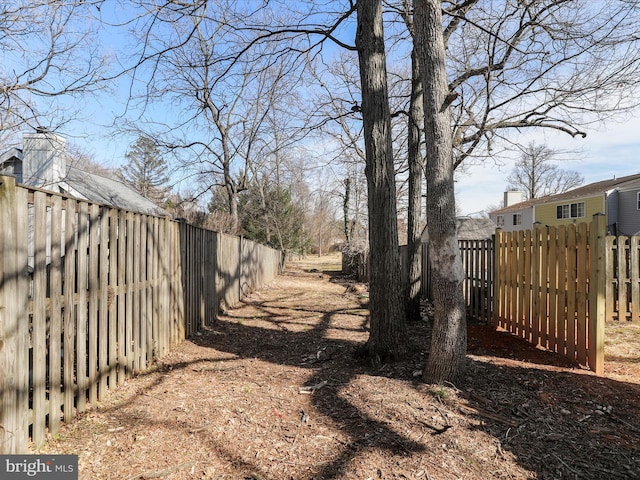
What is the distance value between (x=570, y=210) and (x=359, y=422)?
28.4 meters

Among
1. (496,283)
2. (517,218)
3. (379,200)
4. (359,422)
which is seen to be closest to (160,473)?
(359,422)

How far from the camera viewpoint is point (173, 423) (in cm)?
293

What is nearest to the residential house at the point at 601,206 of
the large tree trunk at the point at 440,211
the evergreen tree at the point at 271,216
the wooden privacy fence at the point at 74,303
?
the evergreen tree at the point at 271,216

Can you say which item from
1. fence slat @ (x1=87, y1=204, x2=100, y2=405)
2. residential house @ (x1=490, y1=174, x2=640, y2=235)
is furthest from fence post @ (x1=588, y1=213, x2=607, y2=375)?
Result: residential house @ (x1=490, y1=174, x2=640, y2=235)

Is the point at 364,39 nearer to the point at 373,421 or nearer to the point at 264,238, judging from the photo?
the point at 373,421

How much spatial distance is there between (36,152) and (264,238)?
2064cm

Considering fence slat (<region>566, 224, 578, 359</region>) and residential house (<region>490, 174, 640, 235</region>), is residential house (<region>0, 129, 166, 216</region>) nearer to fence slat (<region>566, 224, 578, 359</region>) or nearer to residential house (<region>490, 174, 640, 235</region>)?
fence slat (<region>566, 224, 578, 359</region>)

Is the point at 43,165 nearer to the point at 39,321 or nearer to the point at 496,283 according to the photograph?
the point at 39,321

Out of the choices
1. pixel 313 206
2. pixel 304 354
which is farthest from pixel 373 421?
pixel 313 206

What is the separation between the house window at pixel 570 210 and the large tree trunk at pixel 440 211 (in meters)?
25.8

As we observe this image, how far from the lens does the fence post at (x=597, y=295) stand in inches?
158

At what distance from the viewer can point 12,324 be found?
227 centimetres

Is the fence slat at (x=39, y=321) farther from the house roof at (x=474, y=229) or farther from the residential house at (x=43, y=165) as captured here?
the house roof at (x=474, y=229)

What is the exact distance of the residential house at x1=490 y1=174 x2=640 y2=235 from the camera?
20.8 m
